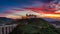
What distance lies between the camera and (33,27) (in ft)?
10.5

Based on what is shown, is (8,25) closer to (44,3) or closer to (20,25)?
(20,25)

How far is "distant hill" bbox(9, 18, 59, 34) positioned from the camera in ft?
10.5

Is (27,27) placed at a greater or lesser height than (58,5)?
lesser

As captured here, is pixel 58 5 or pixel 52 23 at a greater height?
pixel 58 5

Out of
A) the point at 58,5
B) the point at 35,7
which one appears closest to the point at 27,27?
the point at 35,7

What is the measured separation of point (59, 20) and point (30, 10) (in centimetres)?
43

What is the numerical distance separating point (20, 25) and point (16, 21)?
81 mm

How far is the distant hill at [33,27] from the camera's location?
3191 millimetres

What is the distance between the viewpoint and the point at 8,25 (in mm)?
3205

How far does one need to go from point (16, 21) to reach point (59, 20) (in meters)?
0.60

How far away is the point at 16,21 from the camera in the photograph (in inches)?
127

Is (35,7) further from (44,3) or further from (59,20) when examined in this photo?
(59,20)

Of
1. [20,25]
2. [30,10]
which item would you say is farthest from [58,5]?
[20,25]

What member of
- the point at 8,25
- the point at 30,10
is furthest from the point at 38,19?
the point at 8,25
